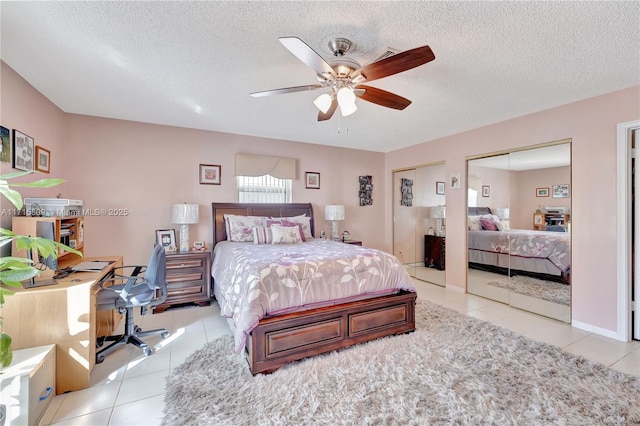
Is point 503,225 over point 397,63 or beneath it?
beneath

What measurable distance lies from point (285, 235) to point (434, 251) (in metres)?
2.80

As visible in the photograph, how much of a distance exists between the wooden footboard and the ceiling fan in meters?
1.71

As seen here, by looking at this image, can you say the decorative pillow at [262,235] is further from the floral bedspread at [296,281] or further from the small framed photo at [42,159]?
the small framed photo at [42,159]

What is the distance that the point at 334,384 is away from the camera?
2.08 meters

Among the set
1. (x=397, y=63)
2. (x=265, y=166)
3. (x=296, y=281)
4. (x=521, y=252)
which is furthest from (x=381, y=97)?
(x=521, y=252)

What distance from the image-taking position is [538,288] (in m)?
3.62

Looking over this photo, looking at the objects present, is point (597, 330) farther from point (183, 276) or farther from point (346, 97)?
point (183, 276)

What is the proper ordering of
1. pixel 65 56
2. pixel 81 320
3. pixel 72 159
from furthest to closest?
pixel 72 159 → pixel 65 56 → pixel 81 320

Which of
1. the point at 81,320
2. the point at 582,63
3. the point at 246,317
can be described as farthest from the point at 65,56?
the point at 582,63

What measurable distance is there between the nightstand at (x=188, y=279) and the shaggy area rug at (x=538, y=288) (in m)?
4.06

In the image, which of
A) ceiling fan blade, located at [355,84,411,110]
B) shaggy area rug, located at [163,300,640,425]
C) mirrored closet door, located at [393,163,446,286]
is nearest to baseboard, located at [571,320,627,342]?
shaggy area rug, located at [163,300,640,425]

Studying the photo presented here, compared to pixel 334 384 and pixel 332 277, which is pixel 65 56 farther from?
pixel 334 384

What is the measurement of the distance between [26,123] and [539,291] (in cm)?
598

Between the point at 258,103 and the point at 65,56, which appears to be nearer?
the point at 65,56
